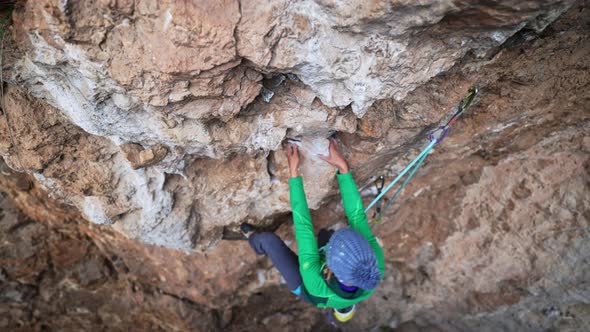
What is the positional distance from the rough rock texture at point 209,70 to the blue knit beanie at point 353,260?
0.50 m

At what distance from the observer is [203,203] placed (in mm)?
2295

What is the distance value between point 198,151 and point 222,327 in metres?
2.07

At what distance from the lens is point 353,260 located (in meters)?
1.80

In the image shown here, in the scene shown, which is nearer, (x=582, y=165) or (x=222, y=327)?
(x=582, y=165)

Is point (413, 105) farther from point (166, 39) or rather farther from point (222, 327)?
point (222, 327)

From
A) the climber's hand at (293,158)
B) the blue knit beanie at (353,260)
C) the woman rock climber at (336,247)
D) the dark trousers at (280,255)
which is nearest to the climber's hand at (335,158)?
the woman rock climber at (336,247)

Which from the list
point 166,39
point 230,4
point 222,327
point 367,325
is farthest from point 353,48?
point 367,325

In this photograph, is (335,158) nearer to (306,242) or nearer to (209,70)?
(306,242)

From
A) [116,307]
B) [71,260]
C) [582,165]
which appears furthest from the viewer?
[116,307]

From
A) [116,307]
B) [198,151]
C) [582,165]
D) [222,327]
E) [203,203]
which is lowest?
[222,327]

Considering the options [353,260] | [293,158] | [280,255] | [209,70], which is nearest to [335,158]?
[293,158]

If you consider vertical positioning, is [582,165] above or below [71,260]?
above

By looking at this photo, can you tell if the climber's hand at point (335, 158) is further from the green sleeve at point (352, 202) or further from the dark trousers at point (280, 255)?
the dark trousers at point (280, 255)

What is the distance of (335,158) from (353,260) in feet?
1.80
